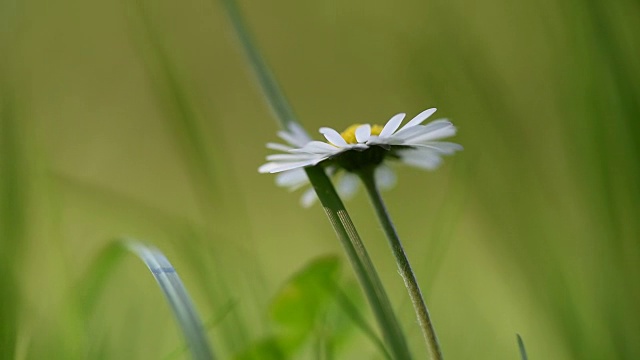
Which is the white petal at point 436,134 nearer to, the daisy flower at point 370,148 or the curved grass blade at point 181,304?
the daisy flower at point 370,148

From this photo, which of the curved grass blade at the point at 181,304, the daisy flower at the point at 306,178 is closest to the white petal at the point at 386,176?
the daisy flower at the point at 306,178

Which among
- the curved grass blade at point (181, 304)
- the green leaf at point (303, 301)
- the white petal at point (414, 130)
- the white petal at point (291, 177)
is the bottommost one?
the green leaf at point (303, 301)

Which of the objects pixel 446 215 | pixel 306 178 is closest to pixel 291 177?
pixel 306 178

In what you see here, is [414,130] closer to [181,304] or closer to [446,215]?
[181,304]

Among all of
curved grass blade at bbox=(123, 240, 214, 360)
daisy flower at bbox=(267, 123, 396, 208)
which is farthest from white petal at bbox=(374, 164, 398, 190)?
curved grass blade at bbox=(123, 240, 214, 360)

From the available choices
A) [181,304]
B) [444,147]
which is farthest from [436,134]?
[181,304]

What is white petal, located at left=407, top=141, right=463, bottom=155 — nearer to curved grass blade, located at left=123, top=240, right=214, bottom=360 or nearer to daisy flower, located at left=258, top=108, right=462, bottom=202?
daisy flower, located at left=258, top=108, right=462, bottom=202

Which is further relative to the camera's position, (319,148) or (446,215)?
(446,215)

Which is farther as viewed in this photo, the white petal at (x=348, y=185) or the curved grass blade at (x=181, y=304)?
the white petal at (x=348, y=185)
